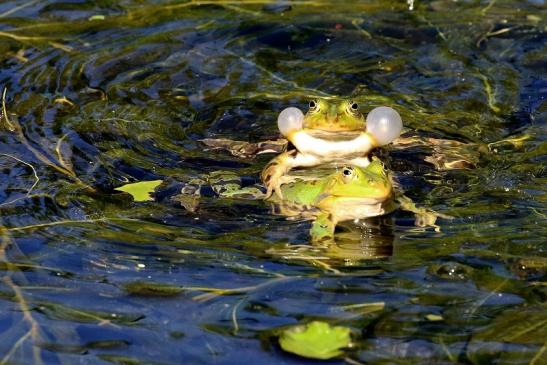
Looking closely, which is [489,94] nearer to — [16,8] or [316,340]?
[316,340]

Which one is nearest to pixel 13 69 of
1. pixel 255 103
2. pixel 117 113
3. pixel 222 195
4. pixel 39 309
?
pixel 117 113

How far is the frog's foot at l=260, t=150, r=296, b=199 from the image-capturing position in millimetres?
5801

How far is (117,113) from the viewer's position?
698 cm

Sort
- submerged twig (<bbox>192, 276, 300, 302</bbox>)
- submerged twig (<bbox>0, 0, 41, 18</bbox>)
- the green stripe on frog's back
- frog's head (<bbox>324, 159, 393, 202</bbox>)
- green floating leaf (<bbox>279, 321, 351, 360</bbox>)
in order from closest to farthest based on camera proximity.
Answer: green floating leaf (<bbox>279, 321, 351, 360</bbox>) → submerged twig (<bbox>192, 276, 300, 302</bbox>) → frog's head (<bbox>324, 159, 393, 202</bbox>) → the green stripe on frog's back → submerged twig (<bbox>0, 0, 41, 18</bbox>)

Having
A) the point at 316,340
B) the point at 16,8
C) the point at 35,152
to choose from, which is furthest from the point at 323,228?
the point at 16,8

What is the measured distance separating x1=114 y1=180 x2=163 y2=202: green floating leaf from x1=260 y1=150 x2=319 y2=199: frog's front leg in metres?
0.60

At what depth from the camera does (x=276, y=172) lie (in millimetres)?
5922

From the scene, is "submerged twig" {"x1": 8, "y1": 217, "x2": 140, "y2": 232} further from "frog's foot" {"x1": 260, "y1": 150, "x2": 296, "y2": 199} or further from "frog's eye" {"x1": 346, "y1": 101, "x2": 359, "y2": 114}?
"frog's eye" {"x1": 346, "y1": 101, "x2": 359, "y2": 114}

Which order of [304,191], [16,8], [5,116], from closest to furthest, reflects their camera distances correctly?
[304,191]
[5,116]
[16,8]

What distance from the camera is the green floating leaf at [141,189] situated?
5664mm

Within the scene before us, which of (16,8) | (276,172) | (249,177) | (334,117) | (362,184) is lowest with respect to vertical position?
(249,177)

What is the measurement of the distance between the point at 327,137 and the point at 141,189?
3.44 feet

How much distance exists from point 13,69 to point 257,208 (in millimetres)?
2815

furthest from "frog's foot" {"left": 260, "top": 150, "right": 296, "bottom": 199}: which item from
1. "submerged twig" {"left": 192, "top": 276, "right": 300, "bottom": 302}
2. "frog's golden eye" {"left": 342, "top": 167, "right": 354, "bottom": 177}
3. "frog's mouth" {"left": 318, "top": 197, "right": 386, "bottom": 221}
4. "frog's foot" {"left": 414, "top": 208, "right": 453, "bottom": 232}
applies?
"submerged twig" {"left": 192, "top": 276, "right": 300, "bottom": 302}
